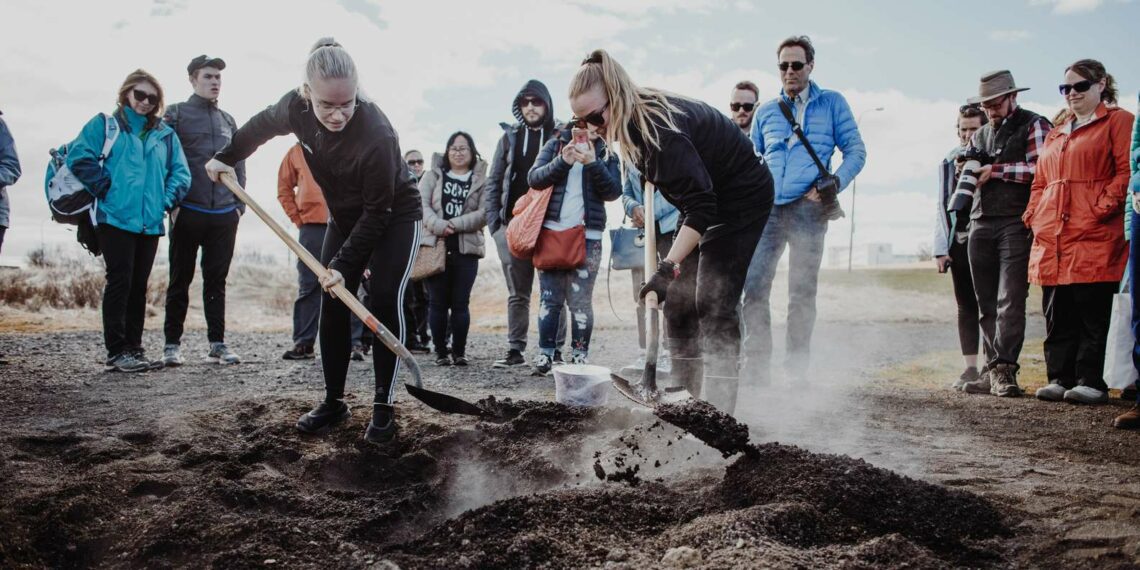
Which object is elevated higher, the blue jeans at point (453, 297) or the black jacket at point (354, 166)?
the black jacket at point (354, 166)

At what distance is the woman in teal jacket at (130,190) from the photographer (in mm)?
5633

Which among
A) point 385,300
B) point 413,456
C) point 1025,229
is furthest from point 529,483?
point 1025,229

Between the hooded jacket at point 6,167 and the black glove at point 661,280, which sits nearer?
the black glove at point 661,280

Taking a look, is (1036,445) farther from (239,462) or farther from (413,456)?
(239,462)

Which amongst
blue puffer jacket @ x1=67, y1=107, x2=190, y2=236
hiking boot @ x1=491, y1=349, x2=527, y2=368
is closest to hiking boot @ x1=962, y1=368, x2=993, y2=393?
hiking boot @ x1=491, y1=349, x2=527, y2=368

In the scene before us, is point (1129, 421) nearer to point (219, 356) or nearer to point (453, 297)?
point (453, 297)

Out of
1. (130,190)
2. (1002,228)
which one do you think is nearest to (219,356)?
(130,190)

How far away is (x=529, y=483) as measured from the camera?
11.2ft

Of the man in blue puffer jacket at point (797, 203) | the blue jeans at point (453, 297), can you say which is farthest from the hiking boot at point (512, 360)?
the man in blue puffer jacket at point (797, 203)

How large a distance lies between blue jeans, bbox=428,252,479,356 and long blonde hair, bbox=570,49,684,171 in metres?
3.46

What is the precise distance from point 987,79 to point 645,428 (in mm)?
3934

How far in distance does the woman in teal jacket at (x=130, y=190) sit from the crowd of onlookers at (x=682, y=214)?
0.5 inches

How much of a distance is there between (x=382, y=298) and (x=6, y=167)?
4317 millimetres

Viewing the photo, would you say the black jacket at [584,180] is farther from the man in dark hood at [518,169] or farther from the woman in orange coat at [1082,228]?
the woman in orange coat at [1082,228]
